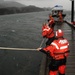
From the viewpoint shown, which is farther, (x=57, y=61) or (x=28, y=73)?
(x=28, y=73)

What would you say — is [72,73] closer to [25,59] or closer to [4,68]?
[4,68]

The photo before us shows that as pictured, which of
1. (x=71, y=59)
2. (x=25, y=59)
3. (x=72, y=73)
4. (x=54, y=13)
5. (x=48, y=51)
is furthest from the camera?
(x=54, y=13)

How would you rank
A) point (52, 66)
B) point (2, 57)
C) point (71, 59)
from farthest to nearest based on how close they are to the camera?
point (2, 57) < point (71, 59) < point (52, 66)

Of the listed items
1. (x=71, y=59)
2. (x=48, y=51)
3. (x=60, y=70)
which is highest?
(x=48, y=51)

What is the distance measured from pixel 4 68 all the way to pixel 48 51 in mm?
11862

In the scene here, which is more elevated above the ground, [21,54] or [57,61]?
[57,61]

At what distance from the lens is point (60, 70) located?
7.95 metres

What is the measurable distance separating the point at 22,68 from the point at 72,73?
9.13 m

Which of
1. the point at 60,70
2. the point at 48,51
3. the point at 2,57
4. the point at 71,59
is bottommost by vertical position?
the point at 2,57

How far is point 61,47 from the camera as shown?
748 cm

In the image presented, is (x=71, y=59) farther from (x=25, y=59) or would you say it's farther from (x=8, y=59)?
(x=8, y=59)

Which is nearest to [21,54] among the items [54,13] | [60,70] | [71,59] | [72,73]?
[71,59]

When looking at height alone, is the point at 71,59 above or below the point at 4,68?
above

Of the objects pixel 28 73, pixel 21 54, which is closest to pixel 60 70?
pixel 28 73
